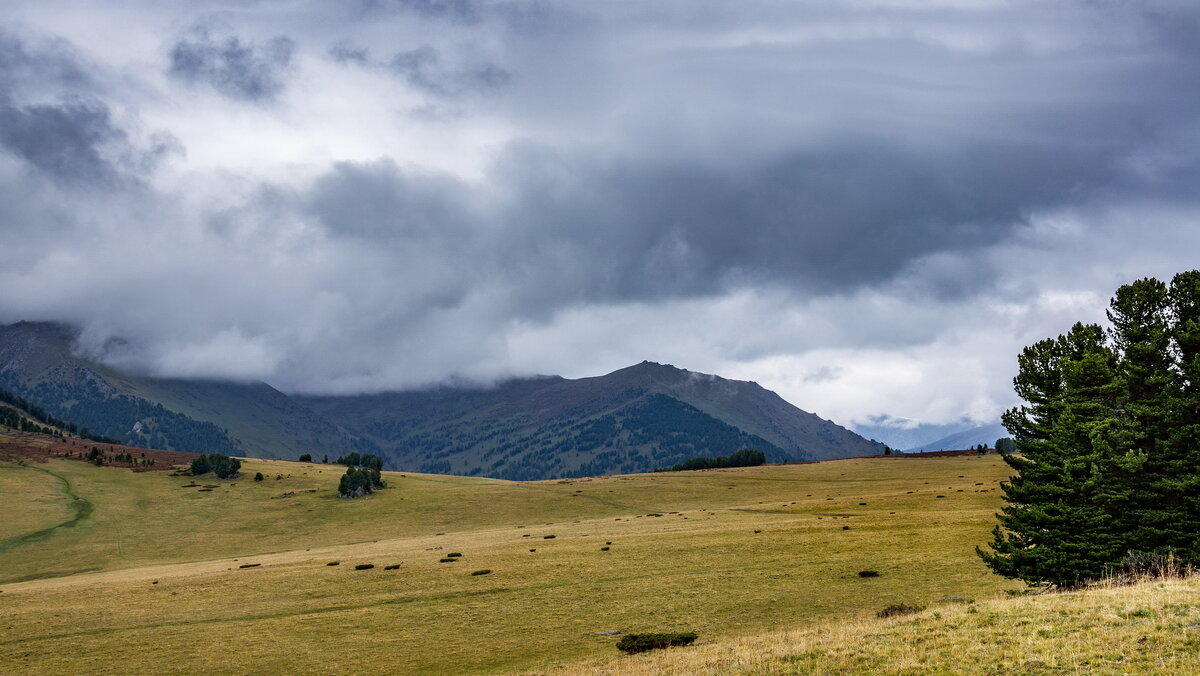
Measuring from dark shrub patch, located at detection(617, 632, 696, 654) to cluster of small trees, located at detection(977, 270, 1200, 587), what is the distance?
1856 centimetres

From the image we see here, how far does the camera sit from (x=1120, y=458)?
1444 inches

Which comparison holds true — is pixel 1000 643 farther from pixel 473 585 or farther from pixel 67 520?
pixel 67 520

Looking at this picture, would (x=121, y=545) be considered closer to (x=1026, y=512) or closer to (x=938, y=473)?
(x=1026, y=512)

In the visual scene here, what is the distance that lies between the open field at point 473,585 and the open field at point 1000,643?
6968 mm

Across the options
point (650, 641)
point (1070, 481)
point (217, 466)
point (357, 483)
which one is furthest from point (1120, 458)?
point (217, 466)

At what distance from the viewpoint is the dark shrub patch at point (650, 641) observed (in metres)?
34.7

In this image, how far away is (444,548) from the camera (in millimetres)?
79312

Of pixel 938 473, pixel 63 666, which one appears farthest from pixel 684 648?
pixel 938 473

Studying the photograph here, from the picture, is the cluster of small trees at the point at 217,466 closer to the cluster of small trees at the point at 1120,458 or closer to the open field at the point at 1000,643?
the open field at the point at 1000,643

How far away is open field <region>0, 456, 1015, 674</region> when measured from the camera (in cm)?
3978

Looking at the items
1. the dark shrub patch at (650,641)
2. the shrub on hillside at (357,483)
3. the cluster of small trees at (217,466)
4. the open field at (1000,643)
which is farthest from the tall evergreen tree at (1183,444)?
the cluster of small trees at (217,466)

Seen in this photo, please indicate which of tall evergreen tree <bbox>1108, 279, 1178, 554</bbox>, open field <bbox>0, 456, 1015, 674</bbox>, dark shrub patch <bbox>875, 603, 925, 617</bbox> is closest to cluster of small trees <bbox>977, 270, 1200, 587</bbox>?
tall evergreen tree <bbox>1108, 279, 1178, 554</bbox>

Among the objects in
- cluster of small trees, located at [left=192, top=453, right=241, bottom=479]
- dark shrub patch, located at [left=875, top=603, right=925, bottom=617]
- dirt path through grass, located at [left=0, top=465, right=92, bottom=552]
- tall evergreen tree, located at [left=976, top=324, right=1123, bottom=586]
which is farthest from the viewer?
cluster of small trees, located at [left=192, top=453, right=241, bottom=479]

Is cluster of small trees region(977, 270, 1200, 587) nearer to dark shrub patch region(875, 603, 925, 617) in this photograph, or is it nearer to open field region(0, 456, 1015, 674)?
open field region(0, 456, 1015, 674)
